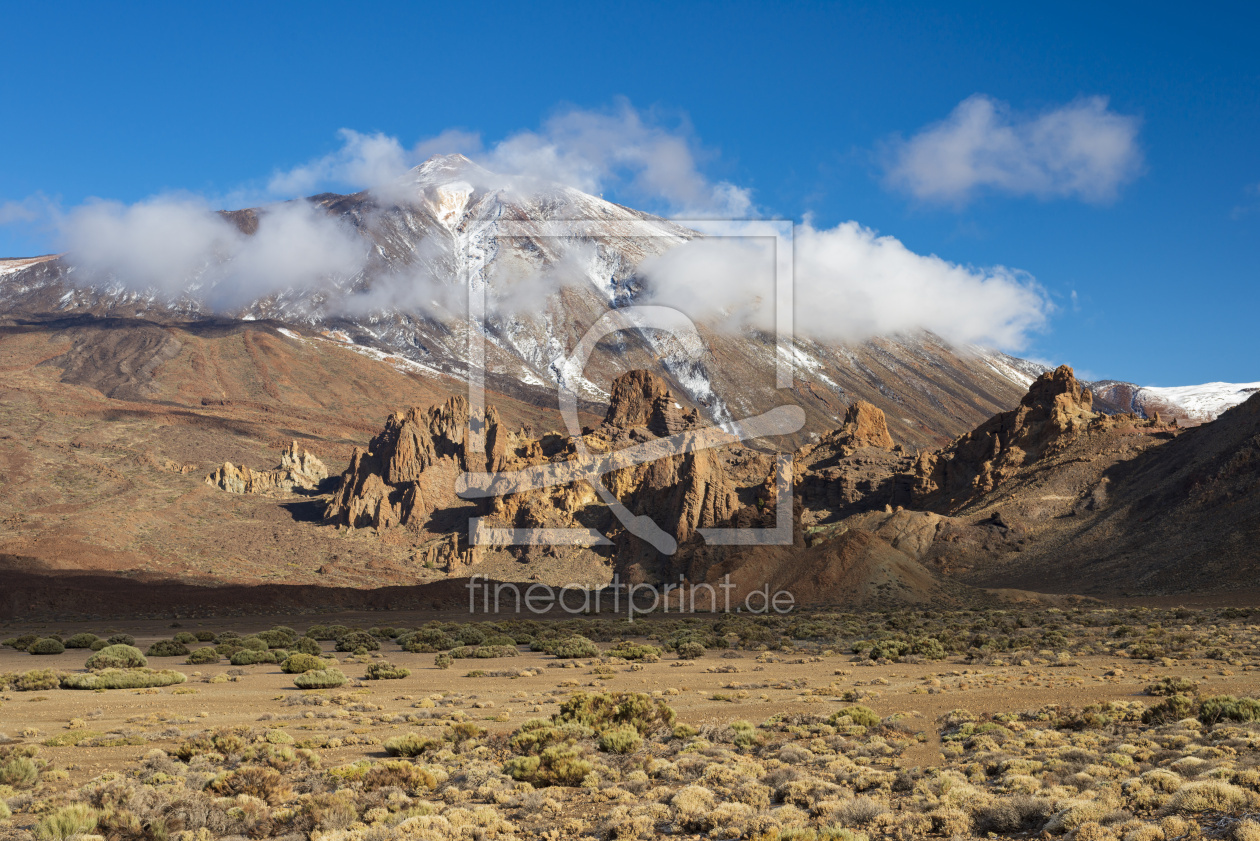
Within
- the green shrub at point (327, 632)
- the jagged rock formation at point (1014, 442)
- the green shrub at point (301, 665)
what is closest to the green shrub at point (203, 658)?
the green shrub at point (301, 665)

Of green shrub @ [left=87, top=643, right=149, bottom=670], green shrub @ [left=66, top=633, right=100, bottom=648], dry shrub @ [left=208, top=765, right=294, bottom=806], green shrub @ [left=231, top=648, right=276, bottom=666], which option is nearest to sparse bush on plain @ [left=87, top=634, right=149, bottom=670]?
green shrub @ [left=87, top=643, right=149, bottom=670]

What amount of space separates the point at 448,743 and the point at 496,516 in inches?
2425

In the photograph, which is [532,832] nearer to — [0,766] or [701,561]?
[0,766]

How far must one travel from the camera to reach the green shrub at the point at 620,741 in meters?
13.0

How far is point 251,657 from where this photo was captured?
1011 inches

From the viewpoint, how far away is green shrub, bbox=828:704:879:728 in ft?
50.0

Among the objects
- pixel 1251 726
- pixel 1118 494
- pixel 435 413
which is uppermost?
pixel 435 413

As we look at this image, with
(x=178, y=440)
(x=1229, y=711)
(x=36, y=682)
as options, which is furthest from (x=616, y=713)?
(x=178, y=440)

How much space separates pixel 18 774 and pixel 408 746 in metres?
4.84

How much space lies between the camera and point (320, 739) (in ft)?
45.5

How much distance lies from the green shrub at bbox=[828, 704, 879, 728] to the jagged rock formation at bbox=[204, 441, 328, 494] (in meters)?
90.6

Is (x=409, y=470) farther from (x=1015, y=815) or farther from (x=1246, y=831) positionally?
(x=1246, y=831)

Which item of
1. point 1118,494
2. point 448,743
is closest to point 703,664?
point 448,743

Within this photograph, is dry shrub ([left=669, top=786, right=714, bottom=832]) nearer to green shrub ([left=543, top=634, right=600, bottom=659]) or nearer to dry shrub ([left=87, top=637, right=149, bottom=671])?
green shrub ([left=543, top=634, right=600, bottom=659])
